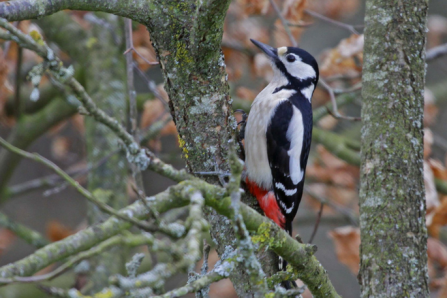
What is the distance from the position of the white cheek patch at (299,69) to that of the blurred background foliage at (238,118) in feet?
0.73

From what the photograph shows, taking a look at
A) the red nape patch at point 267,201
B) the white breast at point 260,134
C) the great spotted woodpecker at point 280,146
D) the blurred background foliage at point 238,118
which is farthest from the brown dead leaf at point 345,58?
the red nape patch at point 267,201

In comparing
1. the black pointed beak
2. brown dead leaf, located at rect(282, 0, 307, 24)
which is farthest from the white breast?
brown dead leaf, located at rect(282, 0, 307, 24)

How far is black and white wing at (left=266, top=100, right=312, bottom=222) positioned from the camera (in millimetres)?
3289

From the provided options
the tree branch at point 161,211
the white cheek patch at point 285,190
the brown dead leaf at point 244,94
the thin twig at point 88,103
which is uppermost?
the brown dead leaf at point 244,94

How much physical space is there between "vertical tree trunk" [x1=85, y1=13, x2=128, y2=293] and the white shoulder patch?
5.09ft

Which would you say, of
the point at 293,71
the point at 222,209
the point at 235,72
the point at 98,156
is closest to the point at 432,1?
the point at 235,72

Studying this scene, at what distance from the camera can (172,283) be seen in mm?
6441

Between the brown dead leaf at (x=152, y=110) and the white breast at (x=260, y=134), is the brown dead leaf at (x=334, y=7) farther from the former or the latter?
the white breast at (x=260, y=134)

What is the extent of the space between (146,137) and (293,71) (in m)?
1.46

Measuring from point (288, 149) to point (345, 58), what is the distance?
1398 mm

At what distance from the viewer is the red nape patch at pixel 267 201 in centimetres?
289

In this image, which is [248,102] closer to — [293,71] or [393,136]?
[293,71]

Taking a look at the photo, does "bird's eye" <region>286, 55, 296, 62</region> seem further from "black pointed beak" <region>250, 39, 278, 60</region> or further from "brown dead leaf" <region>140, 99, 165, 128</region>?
"brown dead leaf" <region>140, 99, 165, 128</region>

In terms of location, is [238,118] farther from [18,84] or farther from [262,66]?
[18,84]
